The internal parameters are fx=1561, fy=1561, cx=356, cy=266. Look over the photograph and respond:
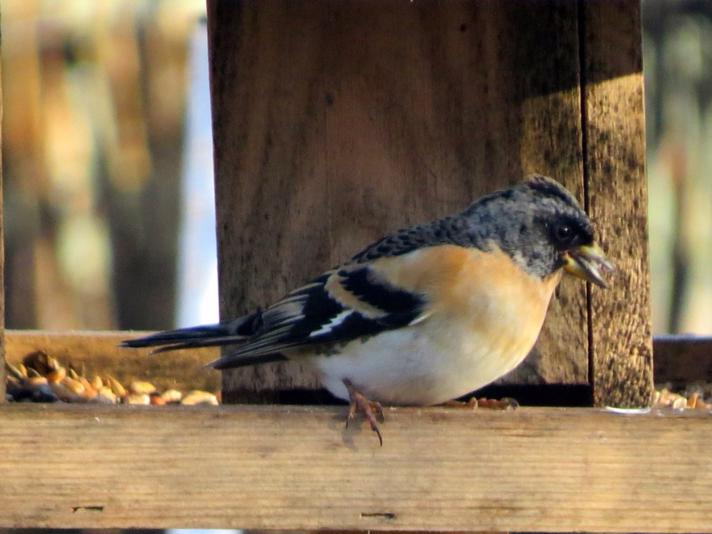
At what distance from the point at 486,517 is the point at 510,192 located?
0.77 m

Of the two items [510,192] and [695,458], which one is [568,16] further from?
[695,458]

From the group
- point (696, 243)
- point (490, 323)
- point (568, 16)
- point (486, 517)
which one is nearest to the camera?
point (486, 517)

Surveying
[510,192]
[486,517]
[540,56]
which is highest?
[540,56]

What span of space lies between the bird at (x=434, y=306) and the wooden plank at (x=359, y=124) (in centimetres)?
15

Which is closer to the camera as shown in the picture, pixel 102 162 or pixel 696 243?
pixel 102 162

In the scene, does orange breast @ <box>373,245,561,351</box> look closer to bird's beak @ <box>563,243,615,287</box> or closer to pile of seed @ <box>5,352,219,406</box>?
bird's beak @ <box>563,243,615,287</box>

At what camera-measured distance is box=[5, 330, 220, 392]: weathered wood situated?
3934mm

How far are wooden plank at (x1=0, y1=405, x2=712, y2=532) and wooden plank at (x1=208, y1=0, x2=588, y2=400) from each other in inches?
26.5

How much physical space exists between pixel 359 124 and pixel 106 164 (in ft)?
9.20

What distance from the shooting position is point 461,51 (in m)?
3.36

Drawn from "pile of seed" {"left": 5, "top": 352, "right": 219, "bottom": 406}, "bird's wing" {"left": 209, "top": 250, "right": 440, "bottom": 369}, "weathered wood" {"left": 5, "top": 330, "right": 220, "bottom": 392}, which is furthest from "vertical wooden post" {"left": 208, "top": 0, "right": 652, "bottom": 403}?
"weathered wood" {"left": 5, "top": 330, "right": 220, "bottom": 392}

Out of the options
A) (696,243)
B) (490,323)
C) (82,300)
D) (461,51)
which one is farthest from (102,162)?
(490,323)

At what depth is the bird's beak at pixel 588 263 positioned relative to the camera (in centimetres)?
310

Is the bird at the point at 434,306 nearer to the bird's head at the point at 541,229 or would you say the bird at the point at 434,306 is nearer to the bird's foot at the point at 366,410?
the bird's head at the point at 541,229
